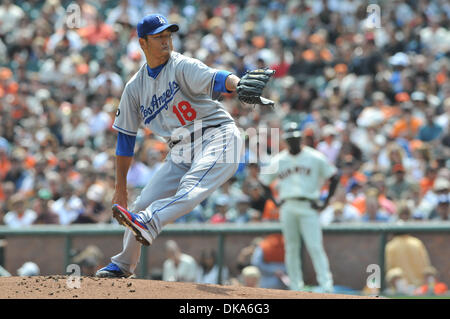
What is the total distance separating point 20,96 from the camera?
43.9ft

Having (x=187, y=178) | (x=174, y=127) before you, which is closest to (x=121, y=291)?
(x=187, y=178)

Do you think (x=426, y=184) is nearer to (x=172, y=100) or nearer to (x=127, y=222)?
(x=172, y=100)

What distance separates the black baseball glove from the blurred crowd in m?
4.32

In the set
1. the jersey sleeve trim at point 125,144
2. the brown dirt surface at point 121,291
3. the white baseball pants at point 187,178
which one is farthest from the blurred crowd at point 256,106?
the brown dirt surface at point 121,291

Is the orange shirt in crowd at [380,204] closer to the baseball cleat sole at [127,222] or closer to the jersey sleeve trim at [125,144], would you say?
the jersey sleeve trim at [125,144]

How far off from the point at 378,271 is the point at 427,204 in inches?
47.3

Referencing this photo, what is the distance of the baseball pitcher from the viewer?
17.1 ft

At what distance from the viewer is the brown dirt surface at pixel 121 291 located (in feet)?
15.2

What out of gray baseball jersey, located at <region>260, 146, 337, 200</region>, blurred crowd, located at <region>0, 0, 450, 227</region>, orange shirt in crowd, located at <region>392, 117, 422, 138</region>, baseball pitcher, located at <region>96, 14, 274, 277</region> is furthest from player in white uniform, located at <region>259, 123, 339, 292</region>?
baseball pitcher, located at <region>96, 14, 274, 277</region>

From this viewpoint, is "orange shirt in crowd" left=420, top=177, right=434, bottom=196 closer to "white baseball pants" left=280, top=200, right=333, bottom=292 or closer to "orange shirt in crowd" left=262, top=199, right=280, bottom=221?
"white baseball pants" left=280, top=200, right=333, bottom=292

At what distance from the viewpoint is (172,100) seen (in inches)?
214

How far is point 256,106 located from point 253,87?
6082mm
